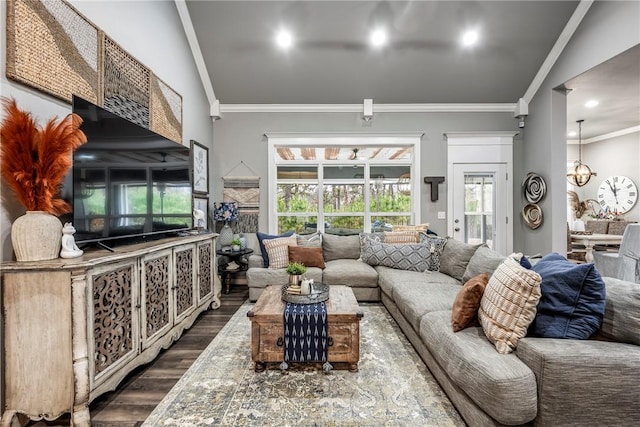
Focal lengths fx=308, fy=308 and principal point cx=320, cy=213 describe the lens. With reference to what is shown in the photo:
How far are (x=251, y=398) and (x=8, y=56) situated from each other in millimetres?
2481

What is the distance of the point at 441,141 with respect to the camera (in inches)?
199

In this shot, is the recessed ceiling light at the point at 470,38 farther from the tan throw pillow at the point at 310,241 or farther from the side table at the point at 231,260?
the side table at the point at 231,260

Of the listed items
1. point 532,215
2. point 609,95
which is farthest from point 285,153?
point 609,95

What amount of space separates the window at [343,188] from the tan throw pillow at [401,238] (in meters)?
0.98

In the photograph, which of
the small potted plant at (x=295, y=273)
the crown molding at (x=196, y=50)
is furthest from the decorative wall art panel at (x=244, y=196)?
the small potted plant at (x=295, y=273)

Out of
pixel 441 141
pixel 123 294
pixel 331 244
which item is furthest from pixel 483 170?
pixel 123 294

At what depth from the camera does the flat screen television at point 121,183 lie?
201cm

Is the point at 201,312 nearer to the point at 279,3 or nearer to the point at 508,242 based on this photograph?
the point at 279,3

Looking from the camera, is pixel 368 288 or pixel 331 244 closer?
pixel 368 288

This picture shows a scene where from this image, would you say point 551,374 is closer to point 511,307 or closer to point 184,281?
point 511,307

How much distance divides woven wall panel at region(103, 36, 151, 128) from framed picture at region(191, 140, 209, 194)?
1.13 m

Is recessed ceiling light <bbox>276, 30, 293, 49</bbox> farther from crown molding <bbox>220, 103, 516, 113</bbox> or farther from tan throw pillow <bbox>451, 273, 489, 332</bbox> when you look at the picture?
tan throw pillow <bbox>451, 273, 489, 332</bbox>

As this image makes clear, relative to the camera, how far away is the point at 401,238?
411 cm

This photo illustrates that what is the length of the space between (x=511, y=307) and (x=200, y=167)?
4.08m
